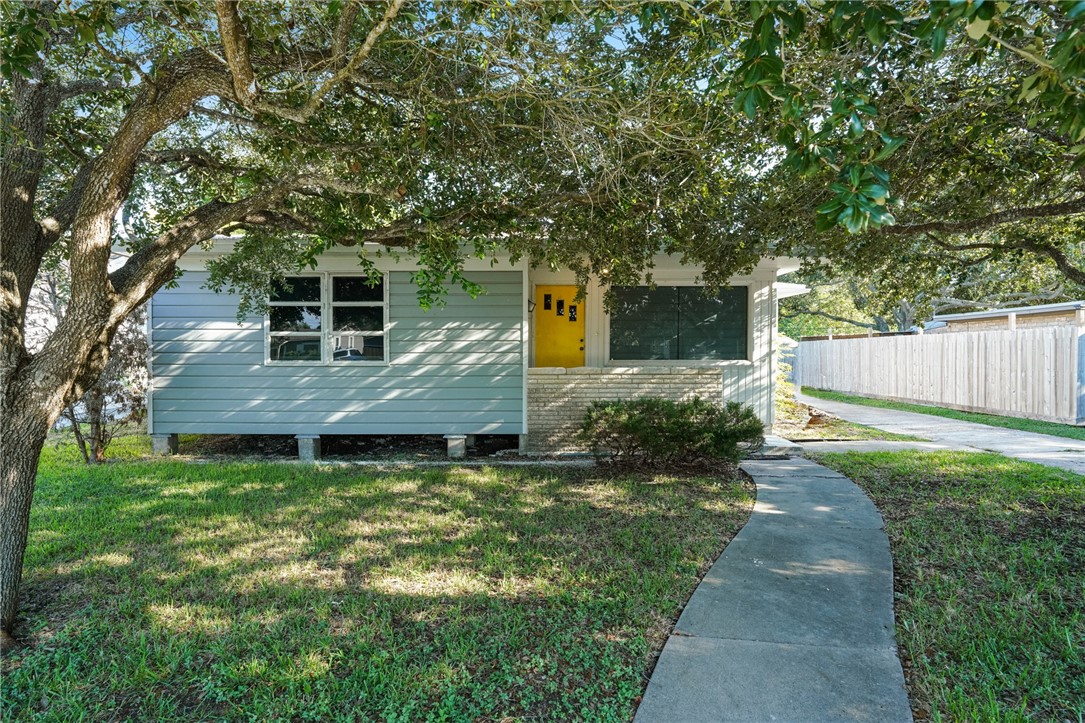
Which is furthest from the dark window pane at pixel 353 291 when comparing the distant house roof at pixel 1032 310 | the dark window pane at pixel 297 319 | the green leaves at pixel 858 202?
the distant house roof at pixel 1032 310

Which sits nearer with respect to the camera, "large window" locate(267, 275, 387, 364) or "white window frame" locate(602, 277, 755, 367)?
"large window" locate(267, 275, 387, 364)

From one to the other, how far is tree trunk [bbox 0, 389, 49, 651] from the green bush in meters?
5.00

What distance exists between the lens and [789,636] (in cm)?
297

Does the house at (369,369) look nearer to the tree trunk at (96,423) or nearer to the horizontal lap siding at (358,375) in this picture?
the horizontal lap siding at (358,375)

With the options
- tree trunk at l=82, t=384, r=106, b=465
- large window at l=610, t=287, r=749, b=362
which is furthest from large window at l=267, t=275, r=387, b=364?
large window at l=610, t=287, r=749, b=362

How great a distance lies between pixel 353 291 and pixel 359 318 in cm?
40

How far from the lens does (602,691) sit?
8.34 ft

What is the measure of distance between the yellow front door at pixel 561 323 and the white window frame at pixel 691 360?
46 cm

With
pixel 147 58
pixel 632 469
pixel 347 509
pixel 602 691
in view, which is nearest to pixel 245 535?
pixel 347 509

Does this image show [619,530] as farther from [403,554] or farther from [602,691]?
[602,691]

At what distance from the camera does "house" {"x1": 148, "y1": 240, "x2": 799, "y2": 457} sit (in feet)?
26.5

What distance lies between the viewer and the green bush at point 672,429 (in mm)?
6531

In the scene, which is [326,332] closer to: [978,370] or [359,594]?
[359,594]

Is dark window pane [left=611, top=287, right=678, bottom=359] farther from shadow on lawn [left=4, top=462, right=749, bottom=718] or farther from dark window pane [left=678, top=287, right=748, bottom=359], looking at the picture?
shadow on lawn [left=4, top=462, right=749, bottom=718]
